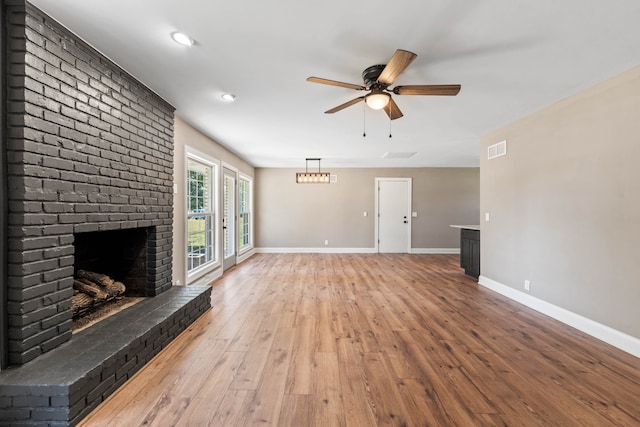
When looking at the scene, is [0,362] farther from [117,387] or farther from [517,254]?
[517,254]

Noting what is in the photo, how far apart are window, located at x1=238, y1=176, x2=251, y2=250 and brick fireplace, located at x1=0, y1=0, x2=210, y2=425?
13.5 ft

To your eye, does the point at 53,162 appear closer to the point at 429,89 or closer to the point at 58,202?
the point at 58,202

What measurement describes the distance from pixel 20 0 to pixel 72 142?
817mm

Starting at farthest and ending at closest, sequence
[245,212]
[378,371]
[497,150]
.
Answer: [245,212] → [497,150] → [378,371]

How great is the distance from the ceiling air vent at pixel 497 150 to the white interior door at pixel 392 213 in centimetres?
341

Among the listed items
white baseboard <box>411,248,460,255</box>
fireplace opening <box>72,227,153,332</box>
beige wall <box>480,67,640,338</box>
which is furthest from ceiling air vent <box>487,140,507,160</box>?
fireplace opening <box>72,227,153,332</box>

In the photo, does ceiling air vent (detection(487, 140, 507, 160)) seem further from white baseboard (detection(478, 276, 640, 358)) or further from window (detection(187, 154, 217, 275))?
window (detection(187, 154, 217, 275))

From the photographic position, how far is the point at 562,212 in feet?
9.78

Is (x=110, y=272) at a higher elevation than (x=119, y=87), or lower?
lower

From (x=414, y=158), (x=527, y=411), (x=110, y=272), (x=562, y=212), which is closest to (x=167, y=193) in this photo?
(x=110, y=272)

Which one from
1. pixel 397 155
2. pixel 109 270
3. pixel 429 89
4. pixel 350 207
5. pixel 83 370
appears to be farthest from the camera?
pixel 350 207

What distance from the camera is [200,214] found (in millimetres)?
4324

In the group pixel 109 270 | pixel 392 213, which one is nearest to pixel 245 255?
pixel 109 270

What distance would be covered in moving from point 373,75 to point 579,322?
3.17 meters
